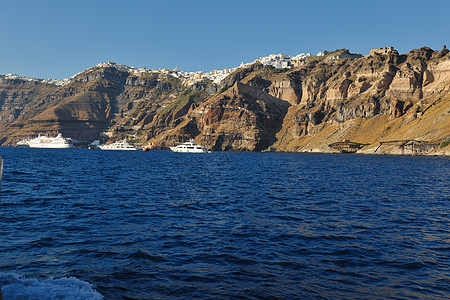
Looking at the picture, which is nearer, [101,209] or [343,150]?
A: [101,209]

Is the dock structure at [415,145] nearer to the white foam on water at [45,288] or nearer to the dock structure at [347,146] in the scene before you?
the dock structure at [347,146]

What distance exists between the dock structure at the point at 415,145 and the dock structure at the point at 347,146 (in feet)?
76.2

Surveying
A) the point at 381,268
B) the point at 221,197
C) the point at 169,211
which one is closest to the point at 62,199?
the point at 169,211

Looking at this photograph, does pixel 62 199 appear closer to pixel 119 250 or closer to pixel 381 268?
pixel 119 250

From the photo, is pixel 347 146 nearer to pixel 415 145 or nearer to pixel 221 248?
pixel 415 145

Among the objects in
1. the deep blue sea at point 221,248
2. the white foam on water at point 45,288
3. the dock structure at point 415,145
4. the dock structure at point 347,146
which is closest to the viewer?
the white foam on water at point 45,288

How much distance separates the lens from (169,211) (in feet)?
79.7

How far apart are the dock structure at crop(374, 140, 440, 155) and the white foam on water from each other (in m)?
155

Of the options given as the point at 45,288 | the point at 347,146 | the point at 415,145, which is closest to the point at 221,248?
the point at 45,288

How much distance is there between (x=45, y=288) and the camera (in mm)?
10305

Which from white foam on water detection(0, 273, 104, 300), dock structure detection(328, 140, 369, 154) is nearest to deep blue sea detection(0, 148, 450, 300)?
white foam on water detection(0, 273, 104, 300)

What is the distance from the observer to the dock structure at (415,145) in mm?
133512

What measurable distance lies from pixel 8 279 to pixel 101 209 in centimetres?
1369

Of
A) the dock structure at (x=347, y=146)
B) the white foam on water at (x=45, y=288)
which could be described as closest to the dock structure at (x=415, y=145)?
the dock structure at (x=347, y=146)
